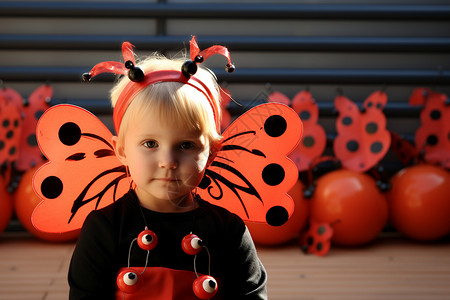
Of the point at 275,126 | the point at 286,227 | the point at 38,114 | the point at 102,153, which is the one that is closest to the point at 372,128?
the point at 286,227

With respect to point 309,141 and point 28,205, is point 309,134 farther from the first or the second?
point 28,205

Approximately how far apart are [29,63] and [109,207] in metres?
2.83

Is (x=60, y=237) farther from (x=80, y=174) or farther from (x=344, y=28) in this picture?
(x=344, y=28)

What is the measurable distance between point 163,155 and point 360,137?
2444 millimetres

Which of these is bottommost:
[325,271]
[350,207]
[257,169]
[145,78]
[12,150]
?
[325,271]

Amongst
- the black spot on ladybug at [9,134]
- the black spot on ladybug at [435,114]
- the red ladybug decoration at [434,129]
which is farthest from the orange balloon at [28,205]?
the black spot on ladybug at [435,114]

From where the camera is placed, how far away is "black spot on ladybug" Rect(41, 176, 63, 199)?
1414 mm

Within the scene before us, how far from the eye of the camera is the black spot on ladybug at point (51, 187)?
141cm

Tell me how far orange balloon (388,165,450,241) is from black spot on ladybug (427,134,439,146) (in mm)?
214

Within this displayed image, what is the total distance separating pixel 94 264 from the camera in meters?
1.25

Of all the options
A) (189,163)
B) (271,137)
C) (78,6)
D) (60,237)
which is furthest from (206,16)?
(189,163)

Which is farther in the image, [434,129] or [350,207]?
[434,129]

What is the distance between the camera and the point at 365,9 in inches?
147

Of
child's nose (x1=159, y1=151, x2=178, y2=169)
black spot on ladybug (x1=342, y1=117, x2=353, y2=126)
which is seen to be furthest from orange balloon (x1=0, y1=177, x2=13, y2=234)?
child's nose (x1=159, y1=151, x2=178, y2=169)
